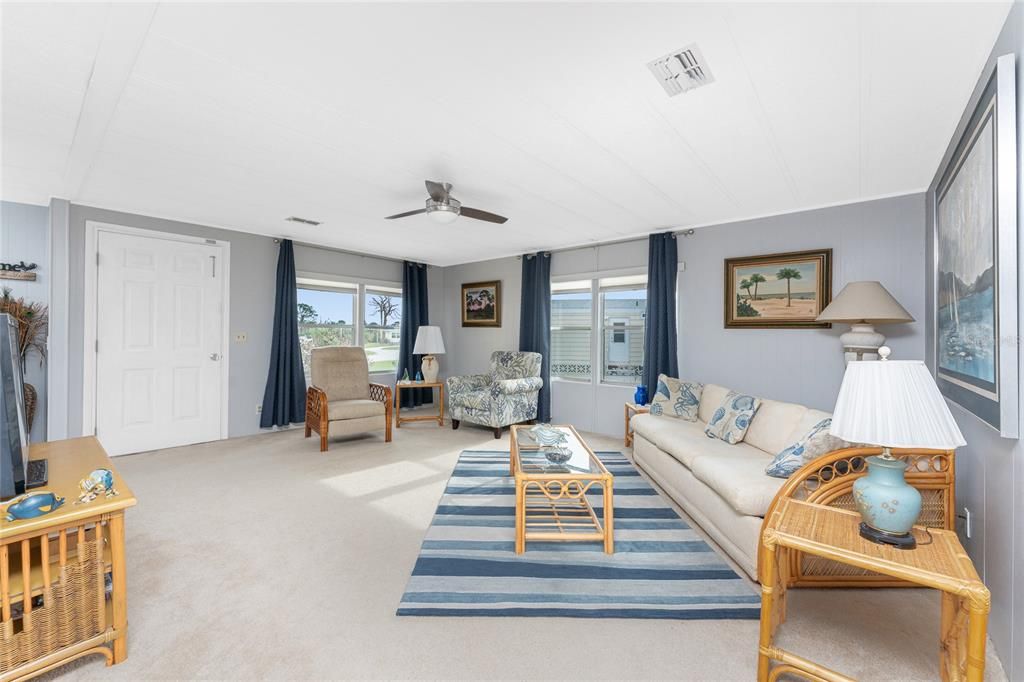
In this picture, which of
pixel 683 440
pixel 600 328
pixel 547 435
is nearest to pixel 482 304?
pixel 600 328

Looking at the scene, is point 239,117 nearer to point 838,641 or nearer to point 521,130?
point 521,130

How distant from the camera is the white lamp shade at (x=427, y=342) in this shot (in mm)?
6023

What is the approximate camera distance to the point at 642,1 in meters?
1.46

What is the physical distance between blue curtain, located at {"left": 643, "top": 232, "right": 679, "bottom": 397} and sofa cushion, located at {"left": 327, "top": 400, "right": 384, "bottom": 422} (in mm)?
2978

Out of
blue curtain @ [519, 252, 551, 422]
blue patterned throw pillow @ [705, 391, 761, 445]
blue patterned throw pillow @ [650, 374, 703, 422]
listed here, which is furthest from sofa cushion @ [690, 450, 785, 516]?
blue curtain @ [519, 252, 551, 422]

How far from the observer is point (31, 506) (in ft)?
4.66

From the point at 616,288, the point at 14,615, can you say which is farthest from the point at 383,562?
the point at 616,288

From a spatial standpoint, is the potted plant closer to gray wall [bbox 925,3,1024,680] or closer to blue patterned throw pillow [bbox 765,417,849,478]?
blue patterned throw pillow [bbox 765,417,849,478]

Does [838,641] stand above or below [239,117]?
below

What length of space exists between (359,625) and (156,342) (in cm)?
400

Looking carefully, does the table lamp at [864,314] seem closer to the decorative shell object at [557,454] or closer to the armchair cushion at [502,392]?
the decorative shell object at [557,454]

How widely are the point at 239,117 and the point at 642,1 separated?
2012 mm

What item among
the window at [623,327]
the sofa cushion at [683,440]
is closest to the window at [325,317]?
the window at [623,327]

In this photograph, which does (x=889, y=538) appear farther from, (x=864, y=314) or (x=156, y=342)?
(x=156, y=342)
